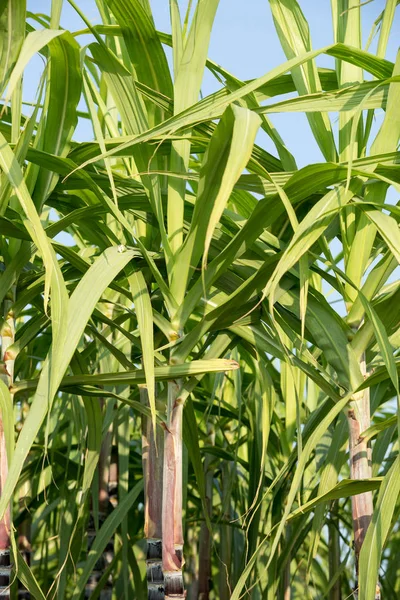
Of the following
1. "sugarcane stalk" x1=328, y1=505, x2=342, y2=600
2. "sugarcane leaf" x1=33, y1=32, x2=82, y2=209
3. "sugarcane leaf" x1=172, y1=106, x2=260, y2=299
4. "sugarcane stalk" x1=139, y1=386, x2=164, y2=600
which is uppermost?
"sugarcane leaf" x1=33, y1=32, x2=82, y2=209

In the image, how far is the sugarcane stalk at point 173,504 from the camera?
87 centimetres

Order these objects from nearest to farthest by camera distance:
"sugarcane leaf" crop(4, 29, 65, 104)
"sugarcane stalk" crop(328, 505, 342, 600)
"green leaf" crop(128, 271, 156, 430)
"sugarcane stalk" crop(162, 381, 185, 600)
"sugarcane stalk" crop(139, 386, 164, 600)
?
1. "sugarcane leaf" crop(4, 29, 65, 104)
2. "green leaf" crop(128, 271, 156, 430)
3. "sugarcane stalk" crop(162, 381, 185, 600)
4. "sugarcane stalk" crop(139, 386, 164, 600)
5. "sugarcane stalk" crop(328, 505, 342, 600)

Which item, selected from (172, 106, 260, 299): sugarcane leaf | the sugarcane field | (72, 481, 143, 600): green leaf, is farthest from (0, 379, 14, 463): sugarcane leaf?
(72, 481, 143, 600): green leaf

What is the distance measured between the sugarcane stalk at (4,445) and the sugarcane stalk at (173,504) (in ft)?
0.59

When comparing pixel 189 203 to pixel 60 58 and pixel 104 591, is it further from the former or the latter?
pixel 104 591

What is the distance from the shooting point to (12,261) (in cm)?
95

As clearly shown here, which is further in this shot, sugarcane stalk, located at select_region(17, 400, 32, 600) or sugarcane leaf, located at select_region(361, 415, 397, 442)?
sugarcane stalk, located at select_region(17, 400, 32, 600)

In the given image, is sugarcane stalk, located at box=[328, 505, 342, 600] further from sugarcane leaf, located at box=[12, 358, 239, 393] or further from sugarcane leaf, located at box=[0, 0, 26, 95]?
sugarcane leaf, located at box=[0, 0, 26, 95]

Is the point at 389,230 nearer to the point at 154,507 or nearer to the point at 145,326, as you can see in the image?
the point at 145,326

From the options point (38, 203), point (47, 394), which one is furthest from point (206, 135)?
point (47, 394)

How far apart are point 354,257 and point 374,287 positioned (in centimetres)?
4

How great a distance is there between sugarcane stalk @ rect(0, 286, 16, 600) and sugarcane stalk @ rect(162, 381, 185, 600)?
179 mm

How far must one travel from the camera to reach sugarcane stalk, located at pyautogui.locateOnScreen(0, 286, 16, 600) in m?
0.92

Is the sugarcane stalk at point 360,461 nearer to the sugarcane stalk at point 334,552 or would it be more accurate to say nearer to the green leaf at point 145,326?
the green leaf at point 145,326
